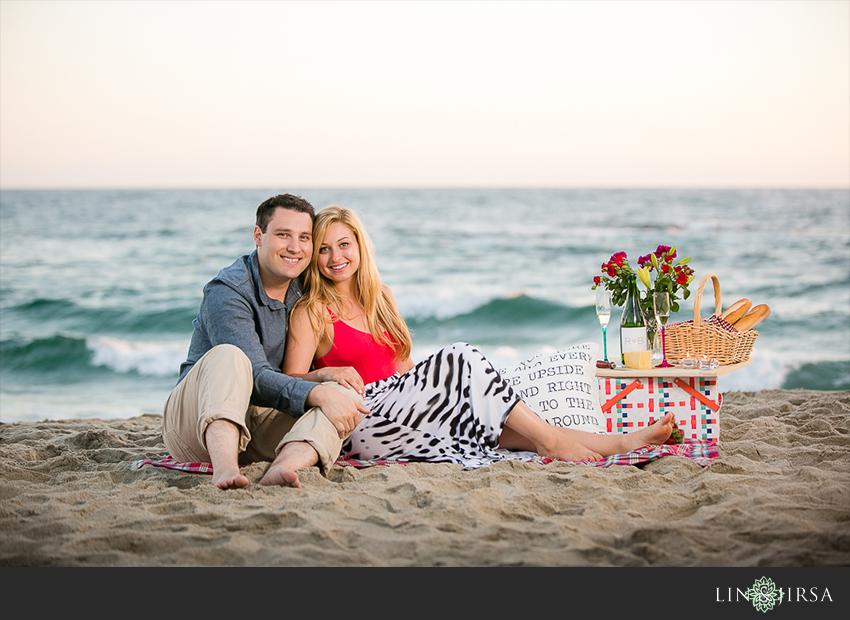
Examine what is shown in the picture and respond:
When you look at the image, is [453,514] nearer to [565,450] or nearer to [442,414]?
[442,414]

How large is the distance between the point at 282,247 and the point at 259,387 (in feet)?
2.31

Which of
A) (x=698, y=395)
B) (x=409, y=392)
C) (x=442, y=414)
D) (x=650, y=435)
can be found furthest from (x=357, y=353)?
(x=698, y=395)

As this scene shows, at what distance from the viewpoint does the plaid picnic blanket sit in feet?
9.56

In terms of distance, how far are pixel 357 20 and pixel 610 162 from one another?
764 cm

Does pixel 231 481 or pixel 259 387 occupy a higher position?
pixel 259 387

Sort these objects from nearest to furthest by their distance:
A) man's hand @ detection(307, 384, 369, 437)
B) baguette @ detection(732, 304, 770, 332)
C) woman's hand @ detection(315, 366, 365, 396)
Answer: man's hand @ detection(307, 384, 369, 437)
woman's hand @ detection(315, 366, 365, 396)
baguette @ detection(732, 304, 770, 332)

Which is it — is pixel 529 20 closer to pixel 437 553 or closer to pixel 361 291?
pixel 361 291

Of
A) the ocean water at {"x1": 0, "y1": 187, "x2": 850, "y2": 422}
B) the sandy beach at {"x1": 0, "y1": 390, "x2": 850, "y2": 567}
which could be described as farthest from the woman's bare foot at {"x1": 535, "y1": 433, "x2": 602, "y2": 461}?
the ocean water at {"x1": 0, "y1": 187, "x2": 850, "y2": 422}

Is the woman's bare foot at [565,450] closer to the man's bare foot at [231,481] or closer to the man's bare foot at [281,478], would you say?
the man's bare foot at [281,478]

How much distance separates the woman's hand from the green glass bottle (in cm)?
138

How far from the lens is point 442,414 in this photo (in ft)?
9.91

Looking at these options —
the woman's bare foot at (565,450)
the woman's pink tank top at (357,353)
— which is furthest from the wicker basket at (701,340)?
the woman's pink tank top at (357,353)

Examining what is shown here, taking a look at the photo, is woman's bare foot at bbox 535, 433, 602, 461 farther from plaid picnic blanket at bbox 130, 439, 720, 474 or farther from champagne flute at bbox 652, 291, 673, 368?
champagne flute at bbox 652, 291, 673, 368

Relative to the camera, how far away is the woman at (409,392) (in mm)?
2996
